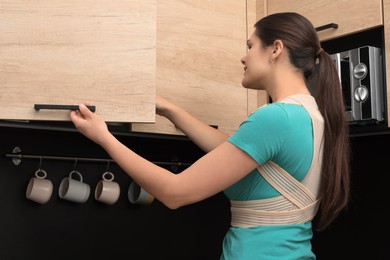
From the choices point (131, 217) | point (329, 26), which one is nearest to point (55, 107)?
point (131, 217)

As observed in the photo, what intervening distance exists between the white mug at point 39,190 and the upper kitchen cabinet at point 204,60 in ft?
1.10

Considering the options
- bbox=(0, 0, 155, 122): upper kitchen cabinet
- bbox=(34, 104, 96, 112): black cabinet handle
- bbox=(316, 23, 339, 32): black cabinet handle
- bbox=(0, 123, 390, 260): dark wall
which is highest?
bbox=(316, 23, 339, 32): black cabinet handle

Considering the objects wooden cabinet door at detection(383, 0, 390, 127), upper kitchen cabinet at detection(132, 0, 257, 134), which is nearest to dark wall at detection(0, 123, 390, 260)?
upper kitchen cabinet at detection(132, 0, 257, 134)

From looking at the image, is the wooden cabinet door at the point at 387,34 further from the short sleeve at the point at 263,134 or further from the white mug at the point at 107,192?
the white mug at the point at 107,192

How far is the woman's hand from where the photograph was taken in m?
1.45

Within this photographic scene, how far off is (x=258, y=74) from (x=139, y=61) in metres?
0.31

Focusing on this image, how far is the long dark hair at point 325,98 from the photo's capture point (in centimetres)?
148

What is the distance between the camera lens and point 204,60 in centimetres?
200

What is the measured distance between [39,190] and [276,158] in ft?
2.72

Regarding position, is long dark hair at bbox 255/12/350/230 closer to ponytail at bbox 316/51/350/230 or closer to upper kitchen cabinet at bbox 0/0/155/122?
ponytail at bbox 316/51/350/230

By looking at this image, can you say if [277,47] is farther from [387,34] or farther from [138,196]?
[138,196]

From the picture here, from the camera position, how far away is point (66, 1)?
151cm

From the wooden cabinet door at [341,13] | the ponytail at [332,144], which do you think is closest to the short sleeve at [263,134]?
the ponytail at [332,144]

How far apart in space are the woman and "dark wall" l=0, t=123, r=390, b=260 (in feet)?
1.65
